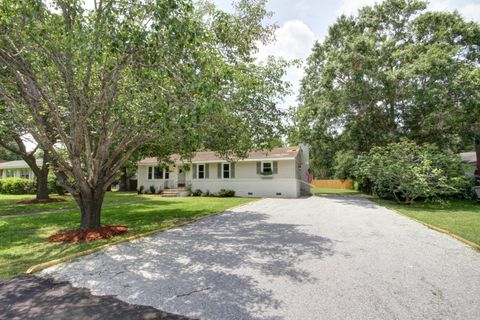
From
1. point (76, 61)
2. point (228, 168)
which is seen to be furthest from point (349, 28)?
point (76, 61)

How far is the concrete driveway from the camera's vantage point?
3574 millimetres

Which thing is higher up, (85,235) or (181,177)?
(181,177)

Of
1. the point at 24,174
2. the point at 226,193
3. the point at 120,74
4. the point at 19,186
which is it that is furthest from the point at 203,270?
the point at 24,174

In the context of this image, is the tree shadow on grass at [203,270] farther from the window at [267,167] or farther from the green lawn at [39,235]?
the window at [267,167]

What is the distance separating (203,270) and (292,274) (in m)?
1.62

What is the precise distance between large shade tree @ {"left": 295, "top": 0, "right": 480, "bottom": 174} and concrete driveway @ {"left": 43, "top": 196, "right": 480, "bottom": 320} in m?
12.9

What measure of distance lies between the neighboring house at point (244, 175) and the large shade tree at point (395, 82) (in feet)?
10.0

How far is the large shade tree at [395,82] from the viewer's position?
1656 centimetres

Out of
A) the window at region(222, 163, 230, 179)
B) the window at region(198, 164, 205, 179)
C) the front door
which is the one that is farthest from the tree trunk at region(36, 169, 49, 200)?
the window at region(222, 163, 230, 179)

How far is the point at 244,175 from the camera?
22.7 m

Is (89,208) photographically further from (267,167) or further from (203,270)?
(267,167)

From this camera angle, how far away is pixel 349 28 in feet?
74.3

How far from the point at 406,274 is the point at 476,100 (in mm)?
15940

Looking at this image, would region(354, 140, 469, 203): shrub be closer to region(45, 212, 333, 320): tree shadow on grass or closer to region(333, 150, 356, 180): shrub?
region(333, 150, 356, 180): shrub
